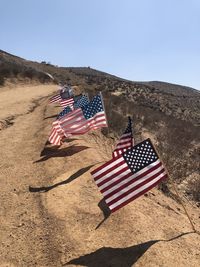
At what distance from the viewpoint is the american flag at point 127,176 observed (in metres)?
10.2

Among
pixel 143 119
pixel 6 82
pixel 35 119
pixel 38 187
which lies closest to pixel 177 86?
pixel 6 82

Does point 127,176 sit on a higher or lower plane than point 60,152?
higher

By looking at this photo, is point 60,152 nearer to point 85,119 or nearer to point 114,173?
point 85,119

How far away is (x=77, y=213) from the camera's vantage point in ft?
38.1

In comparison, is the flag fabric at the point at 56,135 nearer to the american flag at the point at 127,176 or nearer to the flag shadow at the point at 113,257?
the american flag at the point at 127,176

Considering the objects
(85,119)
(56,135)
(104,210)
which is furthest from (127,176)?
(56,135)

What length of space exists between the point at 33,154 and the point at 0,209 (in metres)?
5.42

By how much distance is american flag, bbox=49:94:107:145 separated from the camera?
16641 millimetres

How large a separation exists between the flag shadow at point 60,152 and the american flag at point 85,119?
78 centimetres

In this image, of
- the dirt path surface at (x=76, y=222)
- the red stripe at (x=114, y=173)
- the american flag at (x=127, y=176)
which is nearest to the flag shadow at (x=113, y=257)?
the dirt path surface at (x=76, y=222)

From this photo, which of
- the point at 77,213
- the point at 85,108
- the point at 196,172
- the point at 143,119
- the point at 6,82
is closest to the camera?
the point at 77,213

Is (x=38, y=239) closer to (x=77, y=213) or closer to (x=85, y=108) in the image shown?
(x=77, y=213)

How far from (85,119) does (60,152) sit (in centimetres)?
173

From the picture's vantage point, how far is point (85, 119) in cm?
1662
